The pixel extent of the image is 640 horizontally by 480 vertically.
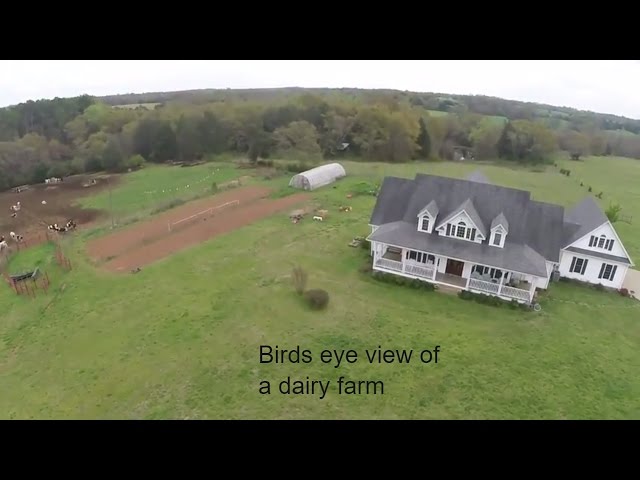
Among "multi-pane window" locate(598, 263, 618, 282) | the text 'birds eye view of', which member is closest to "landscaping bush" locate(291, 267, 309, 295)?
the text 'birds eye view of'

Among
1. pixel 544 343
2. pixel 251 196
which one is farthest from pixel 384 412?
pixel 251 196

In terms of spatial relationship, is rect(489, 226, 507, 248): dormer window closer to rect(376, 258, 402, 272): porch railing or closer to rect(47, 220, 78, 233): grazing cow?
rect(376, 258, 402, 272): porch railing

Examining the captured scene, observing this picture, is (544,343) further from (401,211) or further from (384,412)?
(401,211)

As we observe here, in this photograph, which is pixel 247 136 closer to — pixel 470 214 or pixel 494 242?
pixel 470 214

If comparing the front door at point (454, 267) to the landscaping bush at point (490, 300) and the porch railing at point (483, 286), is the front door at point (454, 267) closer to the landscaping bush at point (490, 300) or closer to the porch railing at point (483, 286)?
the porch railing at point (483, 286)

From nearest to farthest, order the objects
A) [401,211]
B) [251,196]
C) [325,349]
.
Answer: [325,349] < [401,211] < [251,196]

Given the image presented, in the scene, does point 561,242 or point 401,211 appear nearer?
point 561,242

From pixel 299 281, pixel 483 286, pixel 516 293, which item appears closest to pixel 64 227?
pixel 299 281
